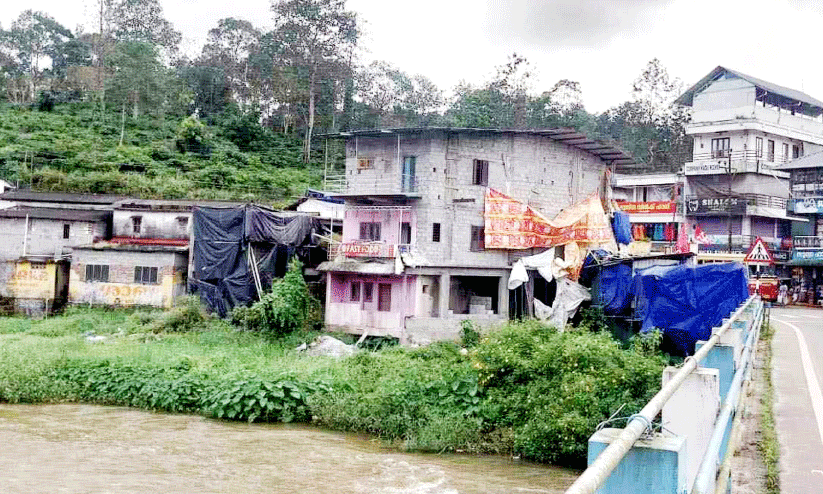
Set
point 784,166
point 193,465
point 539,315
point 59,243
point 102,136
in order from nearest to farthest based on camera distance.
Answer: point 193,465 → point 539,315 → point 59,243 → point 784,166 → point 102,136

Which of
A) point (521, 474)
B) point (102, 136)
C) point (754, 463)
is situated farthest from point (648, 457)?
point (102, 136)

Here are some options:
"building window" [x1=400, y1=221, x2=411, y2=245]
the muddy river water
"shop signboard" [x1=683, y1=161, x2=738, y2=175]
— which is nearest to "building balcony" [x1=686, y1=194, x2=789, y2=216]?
"shop signboard" [x1=683, y1=161, x2=738, y2=175]

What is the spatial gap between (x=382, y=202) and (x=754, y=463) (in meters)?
24.0

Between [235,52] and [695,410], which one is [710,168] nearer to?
[235,52]

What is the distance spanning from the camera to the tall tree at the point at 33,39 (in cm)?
6353

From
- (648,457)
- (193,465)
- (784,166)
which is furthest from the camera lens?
(784,166)

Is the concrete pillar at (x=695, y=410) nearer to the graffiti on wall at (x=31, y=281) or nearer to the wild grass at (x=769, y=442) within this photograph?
the wild grass at (x=769, y=442)

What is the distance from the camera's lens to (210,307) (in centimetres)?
3045

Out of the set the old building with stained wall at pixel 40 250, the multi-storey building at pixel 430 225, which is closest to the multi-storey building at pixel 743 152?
the multi-storey building at pixel 430 225

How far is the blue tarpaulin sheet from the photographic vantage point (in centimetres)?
2130

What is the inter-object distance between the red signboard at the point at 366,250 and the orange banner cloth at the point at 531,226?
12.2 feet

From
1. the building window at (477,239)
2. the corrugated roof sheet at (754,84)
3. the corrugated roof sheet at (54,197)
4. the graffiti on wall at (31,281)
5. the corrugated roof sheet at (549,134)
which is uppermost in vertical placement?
the corrugated roof sheet at (754,84)

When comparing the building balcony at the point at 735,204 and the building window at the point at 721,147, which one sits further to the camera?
the building window at the point at 721,147

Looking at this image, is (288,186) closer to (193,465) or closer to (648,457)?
(193,465)
